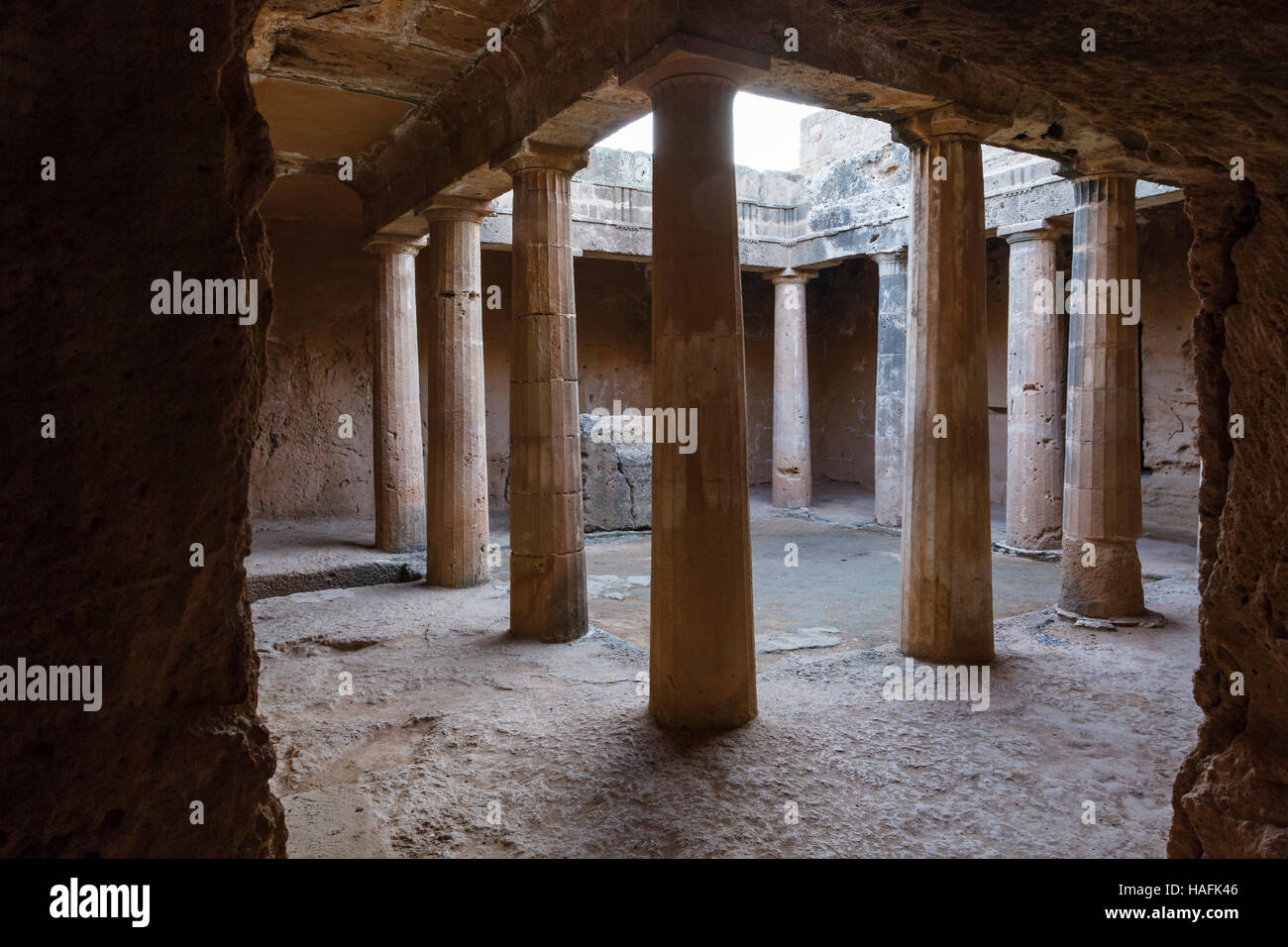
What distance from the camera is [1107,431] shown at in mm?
8102

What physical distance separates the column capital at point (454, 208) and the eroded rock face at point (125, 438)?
754 centimetres

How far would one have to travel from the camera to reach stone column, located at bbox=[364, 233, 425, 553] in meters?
10.8

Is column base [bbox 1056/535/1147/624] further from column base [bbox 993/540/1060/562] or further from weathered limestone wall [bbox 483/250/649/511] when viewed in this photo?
weathered limestone wall [bbox 483/250/649/511]

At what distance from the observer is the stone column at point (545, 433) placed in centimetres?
758

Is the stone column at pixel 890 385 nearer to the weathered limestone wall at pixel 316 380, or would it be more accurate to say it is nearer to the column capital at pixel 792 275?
the column capital at pixel 792 275

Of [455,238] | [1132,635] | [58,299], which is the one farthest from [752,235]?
[58,299]

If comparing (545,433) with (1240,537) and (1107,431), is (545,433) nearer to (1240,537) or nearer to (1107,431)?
(1107,431)

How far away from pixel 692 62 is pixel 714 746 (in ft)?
12.9

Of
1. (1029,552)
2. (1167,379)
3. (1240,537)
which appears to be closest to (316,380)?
(1029,552)

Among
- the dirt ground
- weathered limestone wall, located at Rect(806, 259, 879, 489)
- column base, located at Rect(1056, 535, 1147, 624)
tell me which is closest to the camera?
the dirt ground

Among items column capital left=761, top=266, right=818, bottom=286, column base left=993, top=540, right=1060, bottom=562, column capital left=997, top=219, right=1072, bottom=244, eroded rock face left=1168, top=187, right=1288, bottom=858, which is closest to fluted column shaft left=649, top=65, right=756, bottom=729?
eroded rock face left=1168, top=187, right=1288, bottom=858

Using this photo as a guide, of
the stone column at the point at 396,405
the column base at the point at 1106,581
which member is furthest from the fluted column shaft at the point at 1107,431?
the stone column at the point at 396,405

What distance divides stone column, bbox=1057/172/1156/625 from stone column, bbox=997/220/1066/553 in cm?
313
